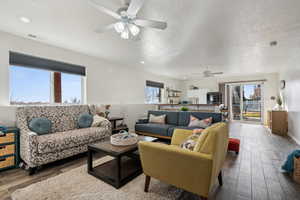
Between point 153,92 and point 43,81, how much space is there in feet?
15.0

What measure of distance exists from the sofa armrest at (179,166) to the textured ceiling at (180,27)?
1867 millimetres

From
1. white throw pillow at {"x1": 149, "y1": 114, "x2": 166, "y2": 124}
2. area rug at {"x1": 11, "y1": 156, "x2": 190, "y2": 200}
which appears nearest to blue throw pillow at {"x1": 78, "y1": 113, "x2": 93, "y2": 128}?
area rug at {"x1": 11, "y1": 156, "x2": 190, "y2": 200}

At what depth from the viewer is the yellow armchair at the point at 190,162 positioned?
1.32m

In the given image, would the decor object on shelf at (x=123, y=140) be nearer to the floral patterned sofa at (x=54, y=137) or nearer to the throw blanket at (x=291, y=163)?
the floral patterned sofa at (x=54, y=137)

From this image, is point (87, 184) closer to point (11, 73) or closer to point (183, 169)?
point (183, 169)

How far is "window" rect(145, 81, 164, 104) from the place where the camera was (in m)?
6.62

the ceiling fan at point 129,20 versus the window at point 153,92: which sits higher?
the ceiling fan at point 129,20

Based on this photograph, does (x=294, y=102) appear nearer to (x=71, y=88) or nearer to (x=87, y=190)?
(x=87, y=190)

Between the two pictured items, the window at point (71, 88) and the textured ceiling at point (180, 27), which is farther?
the window at point (71, 88)

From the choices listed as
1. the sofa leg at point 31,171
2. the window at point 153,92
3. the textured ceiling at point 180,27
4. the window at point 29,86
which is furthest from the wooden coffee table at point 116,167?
the window at point 153,92

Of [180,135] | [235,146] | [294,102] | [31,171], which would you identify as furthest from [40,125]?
[294,102]

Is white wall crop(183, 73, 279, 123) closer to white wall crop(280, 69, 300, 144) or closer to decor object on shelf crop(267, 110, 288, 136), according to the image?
decor object on shelf crop(267, 110, 288, 136)

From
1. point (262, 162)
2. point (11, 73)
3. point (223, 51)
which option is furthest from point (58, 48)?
point (262, 162)

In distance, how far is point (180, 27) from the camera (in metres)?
2.54
